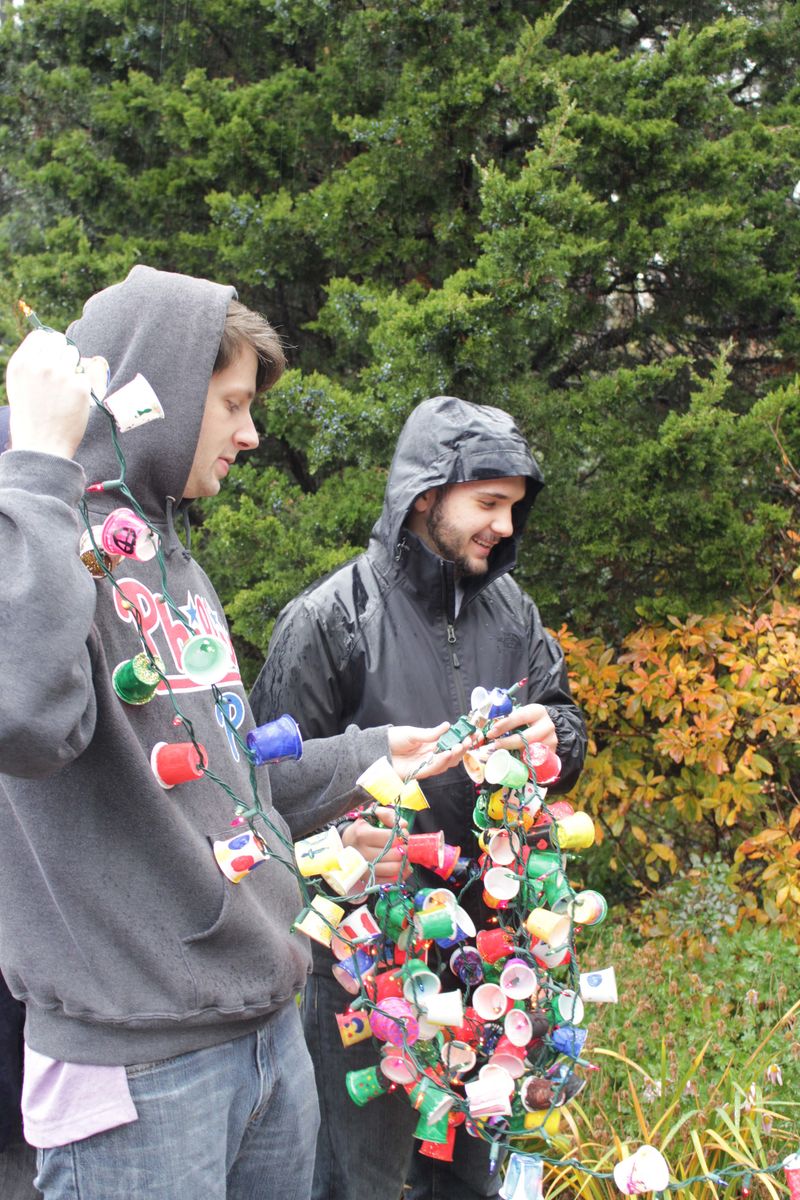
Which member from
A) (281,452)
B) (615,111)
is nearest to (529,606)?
(281,452)

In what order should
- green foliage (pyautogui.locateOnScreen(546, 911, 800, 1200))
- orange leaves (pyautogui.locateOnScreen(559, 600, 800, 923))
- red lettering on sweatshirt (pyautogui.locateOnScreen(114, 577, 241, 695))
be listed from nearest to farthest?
red lettering on sweatshirt (pyautogui.locateOnScreen(114, 577, 241, 695))
green foliage (pyautogui.locateOnScreen(546, 911, 800, 1200))
orange leaves (pyautogui.locateOnScreen(559, 600, 800, 923))

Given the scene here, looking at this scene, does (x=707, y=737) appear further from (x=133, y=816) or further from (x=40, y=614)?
(x=40, y=614)

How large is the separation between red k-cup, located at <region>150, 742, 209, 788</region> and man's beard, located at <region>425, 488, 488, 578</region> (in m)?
1.05

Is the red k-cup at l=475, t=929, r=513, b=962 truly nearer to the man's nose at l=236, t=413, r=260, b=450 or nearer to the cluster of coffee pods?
the cluster of coffee pods

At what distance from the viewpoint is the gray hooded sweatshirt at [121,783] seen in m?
1.08

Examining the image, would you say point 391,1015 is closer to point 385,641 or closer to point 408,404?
point 385,641

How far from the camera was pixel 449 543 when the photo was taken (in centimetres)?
229

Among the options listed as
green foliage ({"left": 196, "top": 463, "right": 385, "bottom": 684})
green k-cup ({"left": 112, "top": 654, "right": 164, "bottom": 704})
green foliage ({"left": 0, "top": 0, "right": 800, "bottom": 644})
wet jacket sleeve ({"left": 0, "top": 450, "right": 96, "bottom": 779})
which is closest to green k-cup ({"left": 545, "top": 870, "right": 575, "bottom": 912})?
green k-cup ({"left": 112, "top": 654, "right": 164, "bottom": 704})

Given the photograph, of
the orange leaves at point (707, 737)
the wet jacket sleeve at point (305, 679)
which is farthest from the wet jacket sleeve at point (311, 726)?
the orange leaves at point (707, 737)

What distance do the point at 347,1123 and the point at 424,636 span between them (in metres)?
1.03

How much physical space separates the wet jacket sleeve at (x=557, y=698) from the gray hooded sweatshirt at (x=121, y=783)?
35.2 inches

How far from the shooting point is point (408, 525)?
236 cm

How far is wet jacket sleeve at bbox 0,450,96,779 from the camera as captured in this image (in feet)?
3.44

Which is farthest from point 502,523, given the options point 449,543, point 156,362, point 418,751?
point 156,362
